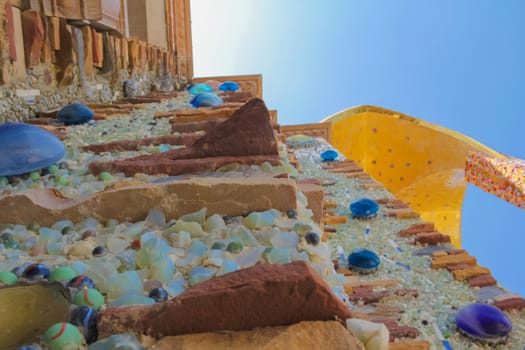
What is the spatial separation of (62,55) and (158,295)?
2.01 m

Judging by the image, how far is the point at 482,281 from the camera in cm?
207

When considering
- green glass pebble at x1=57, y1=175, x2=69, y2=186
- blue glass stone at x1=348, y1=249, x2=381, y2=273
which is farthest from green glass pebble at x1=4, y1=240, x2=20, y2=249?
blue glass stone at x1=348, y1=249, x2=381, y2=273

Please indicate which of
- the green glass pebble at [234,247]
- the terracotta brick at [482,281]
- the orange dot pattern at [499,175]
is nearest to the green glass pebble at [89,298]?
the green glass pebble at [234,247]

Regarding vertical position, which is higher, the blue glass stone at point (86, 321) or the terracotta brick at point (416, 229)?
the blue glass stone at point (86, 321)

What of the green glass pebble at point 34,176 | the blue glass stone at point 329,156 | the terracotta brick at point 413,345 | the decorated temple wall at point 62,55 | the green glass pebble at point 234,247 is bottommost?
the terracotta brick at point 413,345

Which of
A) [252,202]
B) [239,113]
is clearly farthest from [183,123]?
[252,202]

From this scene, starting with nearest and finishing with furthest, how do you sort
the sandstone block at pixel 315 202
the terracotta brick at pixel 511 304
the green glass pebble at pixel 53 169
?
the sandstone block at pixel 315 202, the green glass pebble at pixel 53 169, the terracotta brick at pixel 511 304

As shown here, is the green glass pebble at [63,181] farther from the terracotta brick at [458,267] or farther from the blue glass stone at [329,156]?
the blue glass stone at [329,156]

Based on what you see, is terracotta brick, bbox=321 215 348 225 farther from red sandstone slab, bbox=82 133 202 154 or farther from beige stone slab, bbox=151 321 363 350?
beige stone slab, bbox=151 321 363 350

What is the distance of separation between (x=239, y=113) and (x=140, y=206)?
1.59ft

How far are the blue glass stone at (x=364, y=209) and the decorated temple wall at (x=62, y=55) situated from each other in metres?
1.57

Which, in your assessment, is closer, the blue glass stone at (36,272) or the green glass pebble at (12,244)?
the blue glass stone at (36,272)

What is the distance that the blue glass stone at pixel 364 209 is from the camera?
9.42ft

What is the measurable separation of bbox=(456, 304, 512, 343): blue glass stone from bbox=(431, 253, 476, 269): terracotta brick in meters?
0.50
